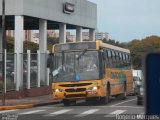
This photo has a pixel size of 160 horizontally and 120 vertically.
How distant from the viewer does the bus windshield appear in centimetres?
2306

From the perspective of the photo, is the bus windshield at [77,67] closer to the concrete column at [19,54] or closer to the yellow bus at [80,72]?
the yellow bus at [80,72]

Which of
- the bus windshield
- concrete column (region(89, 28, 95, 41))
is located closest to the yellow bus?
the bus windshield

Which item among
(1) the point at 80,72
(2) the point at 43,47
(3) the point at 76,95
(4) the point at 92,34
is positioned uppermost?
(4) the point at 92,34

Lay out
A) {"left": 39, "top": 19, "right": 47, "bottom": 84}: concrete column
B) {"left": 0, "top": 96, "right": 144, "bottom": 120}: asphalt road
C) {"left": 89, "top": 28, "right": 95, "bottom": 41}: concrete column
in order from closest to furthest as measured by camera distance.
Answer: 1. {"left": 0, "top": 96, "right": 144, "bottom": 120}: asphalt road
2. {"left": 39, "top": 19, "right": 47, "bottom": 84}: concrete column
3. {"left": 89, "top": 28, "right": 95, "bottom": 41}: concrete column

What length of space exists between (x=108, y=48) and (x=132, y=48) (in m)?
77.5

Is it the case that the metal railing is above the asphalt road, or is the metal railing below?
above

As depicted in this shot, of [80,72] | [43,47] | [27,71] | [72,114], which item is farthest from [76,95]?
[43,47]

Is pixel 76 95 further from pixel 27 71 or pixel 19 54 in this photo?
pixel 27 71

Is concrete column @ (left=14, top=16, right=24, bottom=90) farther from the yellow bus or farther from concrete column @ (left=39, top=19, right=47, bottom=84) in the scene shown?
the yellow bus

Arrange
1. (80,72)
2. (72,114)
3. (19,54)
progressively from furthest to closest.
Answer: (19,54) → (80,72) → (72,114)

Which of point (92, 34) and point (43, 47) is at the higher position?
point (92, 34)

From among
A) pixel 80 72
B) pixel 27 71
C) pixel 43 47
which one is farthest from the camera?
pixel 43 47

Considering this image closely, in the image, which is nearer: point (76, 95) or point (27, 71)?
point (76, 95)

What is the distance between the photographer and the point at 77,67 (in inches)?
914
